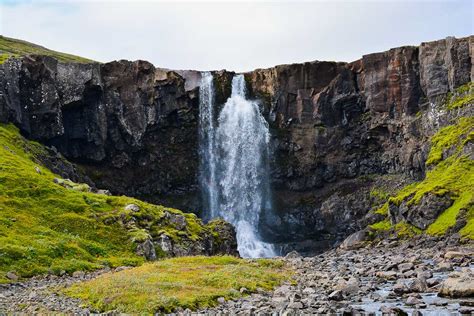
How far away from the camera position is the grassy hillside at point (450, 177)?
234 feet

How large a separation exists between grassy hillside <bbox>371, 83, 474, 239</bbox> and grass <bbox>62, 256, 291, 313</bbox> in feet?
116

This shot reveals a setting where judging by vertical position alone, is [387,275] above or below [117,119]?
below

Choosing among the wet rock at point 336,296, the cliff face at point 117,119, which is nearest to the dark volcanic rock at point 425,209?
the cliff face at point 117,119

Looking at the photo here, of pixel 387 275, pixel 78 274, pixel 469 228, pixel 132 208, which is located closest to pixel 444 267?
pixel 387 275

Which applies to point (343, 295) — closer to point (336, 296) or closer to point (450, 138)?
point (336, 296)

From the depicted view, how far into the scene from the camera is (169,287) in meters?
33.3

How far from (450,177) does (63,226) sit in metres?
53.7

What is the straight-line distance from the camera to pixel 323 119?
106562 millimetres

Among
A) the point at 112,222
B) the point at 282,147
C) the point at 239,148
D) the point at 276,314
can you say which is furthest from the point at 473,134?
the point at 276,314

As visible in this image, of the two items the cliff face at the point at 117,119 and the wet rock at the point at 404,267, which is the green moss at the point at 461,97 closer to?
the cliff face at the point at 117,119

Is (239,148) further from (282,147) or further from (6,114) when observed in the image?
(6,114)

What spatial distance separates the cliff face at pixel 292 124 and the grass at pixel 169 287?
2288 inches

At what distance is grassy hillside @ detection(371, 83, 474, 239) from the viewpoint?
234 feet

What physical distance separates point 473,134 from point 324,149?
93.7 ft
